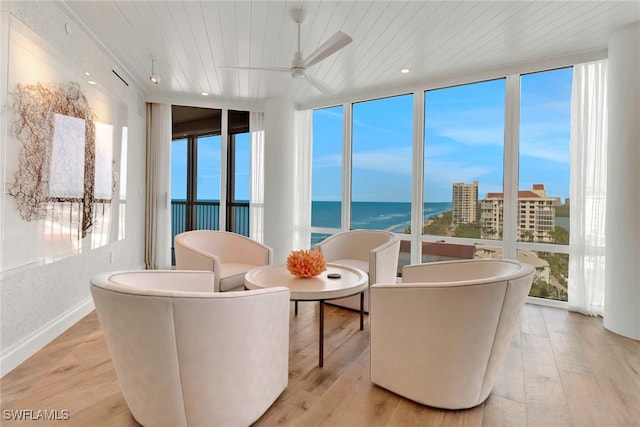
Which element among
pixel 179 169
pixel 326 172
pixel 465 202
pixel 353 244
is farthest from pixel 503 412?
pixel 179 169

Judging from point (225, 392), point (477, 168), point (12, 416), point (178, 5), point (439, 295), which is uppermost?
point (178, 5)

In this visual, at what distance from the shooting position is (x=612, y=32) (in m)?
2.82

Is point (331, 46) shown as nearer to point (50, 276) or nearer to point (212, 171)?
point (50, 276)

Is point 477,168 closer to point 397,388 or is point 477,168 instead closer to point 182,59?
point 397,388

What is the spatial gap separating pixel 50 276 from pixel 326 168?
11.7 ft

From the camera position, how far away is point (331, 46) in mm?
2326

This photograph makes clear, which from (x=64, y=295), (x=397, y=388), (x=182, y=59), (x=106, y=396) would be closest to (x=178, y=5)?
(x=182, y=59)

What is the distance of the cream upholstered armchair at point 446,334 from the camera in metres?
1.58

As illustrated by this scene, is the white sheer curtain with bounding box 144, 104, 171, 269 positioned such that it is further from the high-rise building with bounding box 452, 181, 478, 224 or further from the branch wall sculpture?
the high-rise building with bounding box 452, 181, 478, 224

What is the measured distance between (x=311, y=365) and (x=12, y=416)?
1628 millimetres

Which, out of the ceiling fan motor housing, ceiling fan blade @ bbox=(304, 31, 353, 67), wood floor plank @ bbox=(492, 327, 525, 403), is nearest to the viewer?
wood floor plank @ bbox=(492, 327, 525, 403)

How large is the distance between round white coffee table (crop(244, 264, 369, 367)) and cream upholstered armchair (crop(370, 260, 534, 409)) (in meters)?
0.38

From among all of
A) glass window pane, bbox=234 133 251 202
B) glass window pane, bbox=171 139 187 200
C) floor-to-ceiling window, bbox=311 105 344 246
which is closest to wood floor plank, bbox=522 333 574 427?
floor-to-ceiling window, bbox=311 105 344 246

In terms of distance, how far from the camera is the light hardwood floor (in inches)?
65.8
